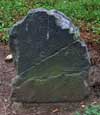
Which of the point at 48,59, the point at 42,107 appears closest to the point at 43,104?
the point at 42,107

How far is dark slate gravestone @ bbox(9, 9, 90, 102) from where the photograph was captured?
16.1ft

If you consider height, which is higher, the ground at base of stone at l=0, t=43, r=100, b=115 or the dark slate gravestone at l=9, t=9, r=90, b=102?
the dark slate gravestone at l=9, t=9, r=90, b=102

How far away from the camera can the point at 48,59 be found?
501 cm

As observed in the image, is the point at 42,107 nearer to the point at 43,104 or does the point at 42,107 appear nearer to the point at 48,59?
the point at 43,104

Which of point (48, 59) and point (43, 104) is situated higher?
point (48, 59)

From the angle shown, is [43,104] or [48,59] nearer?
[48,59]

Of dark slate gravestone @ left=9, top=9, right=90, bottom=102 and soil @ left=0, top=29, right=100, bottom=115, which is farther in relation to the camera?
soil @ left=0, top=29, right=100, bottom=115

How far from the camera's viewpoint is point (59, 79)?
5.07 m

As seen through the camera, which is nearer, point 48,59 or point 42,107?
point 48,59

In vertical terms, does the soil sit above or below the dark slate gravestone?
below

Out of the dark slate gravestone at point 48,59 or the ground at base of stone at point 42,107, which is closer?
the dark slate gravestone at point 48,59

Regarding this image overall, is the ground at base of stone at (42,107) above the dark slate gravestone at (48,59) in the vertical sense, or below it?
below

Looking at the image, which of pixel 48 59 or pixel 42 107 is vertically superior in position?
pixel 48 59

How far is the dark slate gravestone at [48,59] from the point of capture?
4.91 metres
